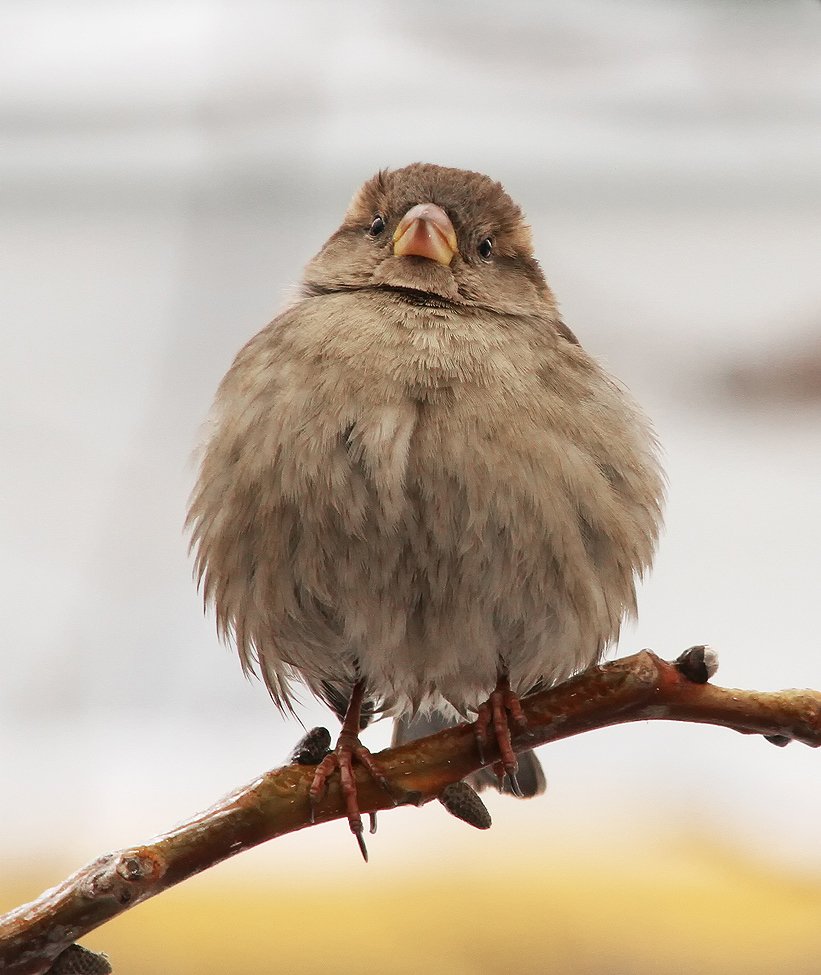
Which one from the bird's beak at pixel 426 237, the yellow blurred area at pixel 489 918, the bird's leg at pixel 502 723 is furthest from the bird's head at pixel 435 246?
the yellow blurred area at pixel 489 918

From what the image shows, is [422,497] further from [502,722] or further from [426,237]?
[426,237]

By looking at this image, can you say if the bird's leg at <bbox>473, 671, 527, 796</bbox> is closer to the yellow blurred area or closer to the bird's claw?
the bird's claw

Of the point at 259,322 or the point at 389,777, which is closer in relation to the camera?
the point at 389,777

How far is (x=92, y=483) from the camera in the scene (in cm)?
280

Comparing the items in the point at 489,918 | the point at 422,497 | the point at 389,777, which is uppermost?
the point at 422,497

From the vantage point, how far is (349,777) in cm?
130

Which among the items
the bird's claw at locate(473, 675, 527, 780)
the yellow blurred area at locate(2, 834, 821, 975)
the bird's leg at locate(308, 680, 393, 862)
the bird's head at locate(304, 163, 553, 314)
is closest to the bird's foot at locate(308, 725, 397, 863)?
the bird's leg at locate(308, 680, 393, 862)

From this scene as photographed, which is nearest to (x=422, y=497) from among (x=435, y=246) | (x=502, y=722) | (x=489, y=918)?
(x=502, y=722)

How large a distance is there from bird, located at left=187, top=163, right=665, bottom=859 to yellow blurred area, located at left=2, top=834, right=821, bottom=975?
3.38 ft

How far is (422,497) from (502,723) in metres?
0.31

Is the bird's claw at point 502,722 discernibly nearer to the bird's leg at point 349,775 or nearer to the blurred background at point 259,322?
the bird's leg at point 349,775

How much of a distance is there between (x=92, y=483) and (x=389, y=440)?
5.08 feet

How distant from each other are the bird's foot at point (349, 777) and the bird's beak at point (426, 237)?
0.76 metres

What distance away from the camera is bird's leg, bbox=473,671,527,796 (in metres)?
1.32
